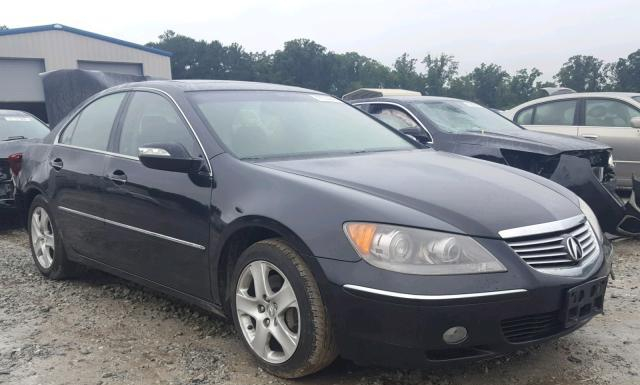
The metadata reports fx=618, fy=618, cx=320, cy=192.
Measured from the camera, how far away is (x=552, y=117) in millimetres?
8789

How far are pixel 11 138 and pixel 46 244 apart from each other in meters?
3.54

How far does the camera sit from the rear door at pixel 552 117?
855 centimetres

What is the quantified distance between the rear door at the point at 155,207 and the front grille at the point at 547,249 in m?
1.57

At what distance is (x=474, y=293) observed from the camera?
2.50 meters

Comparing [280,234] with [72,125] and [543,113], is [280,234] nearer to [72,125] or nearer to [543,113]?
[72,125]

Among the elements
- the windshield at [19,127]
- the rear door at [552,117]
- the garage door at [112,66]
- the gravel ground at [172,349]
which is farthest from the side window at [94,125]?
the garage door at [112,66]

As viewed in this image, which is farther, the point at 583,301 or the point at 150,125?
the point at 150,125

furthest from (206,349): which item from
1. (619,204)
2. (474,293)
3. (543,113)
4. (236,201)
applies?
(543,113)

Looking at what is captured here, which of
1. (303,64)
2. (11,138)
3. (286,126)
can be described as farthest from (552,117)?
(303,64)

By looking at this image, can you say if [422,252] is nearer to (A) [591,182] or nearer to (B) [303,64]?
(A) [591,182]

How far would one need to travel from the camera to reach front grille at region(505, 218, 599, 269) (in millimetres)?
2648

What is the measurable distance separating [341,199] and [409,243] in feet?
1.26

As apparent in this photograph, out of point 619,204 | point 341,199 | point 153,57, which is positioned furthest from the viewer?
point 153,57

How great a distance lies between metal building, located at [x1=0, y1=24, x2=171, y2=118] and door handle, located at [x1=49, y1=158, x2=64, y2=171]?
21515 millimetres
